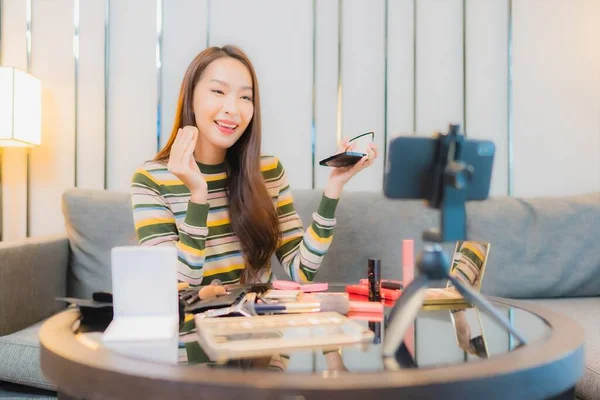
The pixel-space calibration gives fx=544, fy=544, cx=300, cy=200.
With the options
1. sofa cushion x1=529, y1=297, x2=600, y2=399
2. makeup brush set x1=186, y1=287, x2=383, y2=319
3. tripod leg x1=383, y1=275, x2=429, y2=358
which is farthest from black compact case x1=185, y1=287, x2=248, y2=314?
sofa cushion x1=529, y1=297, x2=600, y2=399

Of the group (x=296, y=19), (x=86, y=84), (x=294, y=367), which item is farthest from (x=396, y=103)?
(x=294, y=367)

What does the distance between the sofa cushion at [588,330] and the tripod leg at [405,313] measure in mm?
657

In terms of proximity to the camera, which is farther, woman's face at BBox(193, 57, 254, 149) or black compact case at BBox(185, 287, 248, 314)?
woman's face at BBox(193, 57, 254, 149)

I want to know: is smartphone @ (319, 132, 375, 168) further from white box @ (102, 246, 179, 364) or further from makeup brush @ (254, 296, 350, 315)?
white box @ (102, 246, 179, 364)

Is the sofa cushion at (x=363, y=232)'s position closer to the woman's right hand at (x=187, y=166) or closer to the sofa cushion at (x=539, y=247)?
the sofa cushion at (x=539, y=247)

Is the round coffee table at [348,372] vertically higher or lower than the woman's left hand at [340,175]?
lower

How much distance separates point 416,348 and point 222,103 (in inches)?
40.3

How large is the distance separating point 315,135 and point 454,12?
777 mm

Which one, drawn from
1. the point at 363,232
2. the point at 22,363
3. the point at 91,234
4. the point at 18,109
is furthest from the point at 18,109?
the point at 363,232

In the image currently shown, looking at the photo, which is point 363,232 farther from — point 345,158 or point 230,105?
point 230,105

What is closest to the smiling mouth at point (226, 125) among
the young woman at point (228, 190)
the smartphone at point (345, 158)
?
the young woman at point (228, 190)

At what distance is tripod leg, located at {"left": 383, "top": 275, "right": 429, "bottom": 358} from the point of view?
0.68 metres

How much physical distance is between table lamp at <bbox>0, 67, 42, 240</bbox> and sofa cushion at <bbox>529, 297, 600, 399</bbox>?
5.80 feet

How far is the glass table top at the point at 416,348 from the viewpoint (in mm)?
586
